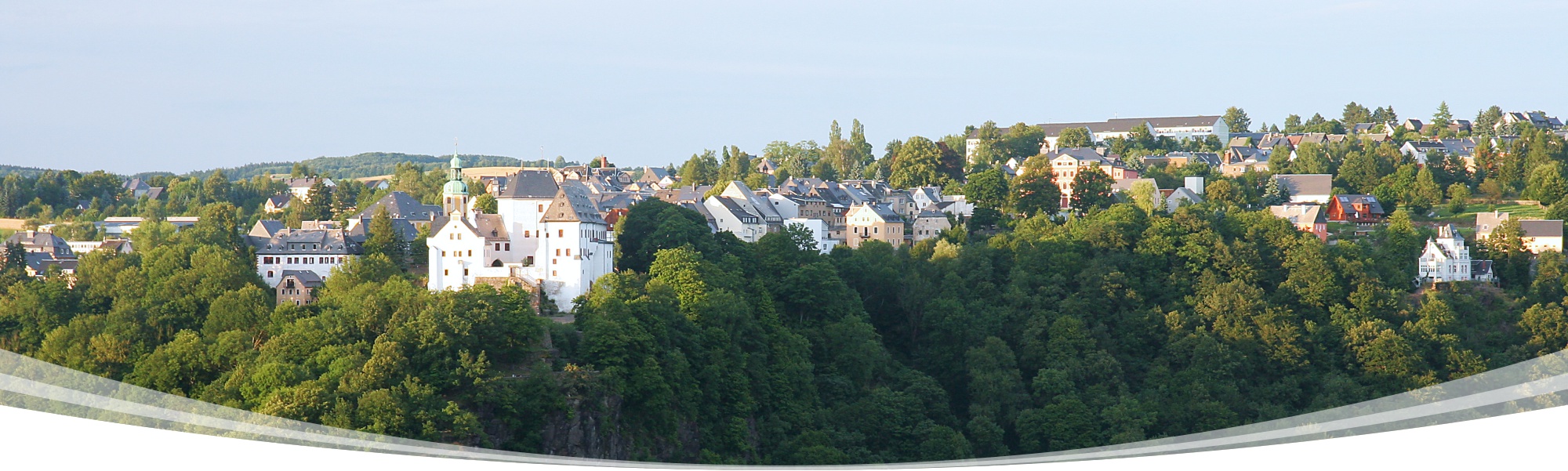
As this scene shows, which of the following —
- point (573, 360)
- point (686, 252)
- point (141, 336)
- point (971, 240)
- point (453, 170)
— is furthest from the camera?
point (971, 240)

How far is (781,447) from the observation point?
33.5 meters

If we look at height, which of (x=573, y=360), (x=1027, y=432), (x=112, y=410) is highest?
(x=112, y=410)

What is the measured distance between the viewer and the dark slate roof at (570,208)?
3412 cm

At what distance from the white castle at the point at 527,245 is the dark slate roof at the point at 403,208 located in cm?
1441

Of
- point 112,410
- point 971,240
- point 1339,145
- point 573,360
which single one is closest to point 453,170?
point 573,360

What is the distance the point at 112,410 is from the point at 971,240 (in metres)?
43.7

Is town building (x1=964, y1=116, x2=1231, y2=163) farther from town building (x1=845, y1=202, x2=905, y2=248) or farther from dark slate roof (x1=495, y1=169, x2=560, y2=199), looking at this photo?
dark slate roof (x1=495, y1=169, x2=560, y2=199)

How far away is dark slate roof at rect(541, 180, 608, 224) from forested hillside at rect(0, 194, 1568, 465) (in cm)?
181

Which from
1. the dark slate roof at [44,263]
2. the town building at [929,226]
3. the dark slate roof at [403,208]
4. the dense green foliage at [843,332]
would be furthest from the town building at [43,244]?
the town building at [929,226]

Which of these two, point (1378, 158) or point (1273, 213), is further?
point (1378, 158)

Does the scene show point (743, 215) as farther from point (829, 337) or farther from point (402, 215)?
point (402, 215)

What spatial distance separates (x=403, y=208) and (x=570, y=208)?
65.3 ft

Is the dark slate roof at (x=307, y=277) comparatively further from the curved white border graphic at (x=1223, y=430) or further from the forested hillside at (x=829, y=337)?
Answer: the curved white border graphic at (x=1223, y=430)

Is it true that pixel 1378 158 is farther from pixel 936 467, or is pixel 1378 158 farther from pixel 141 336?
pixel 936 467
